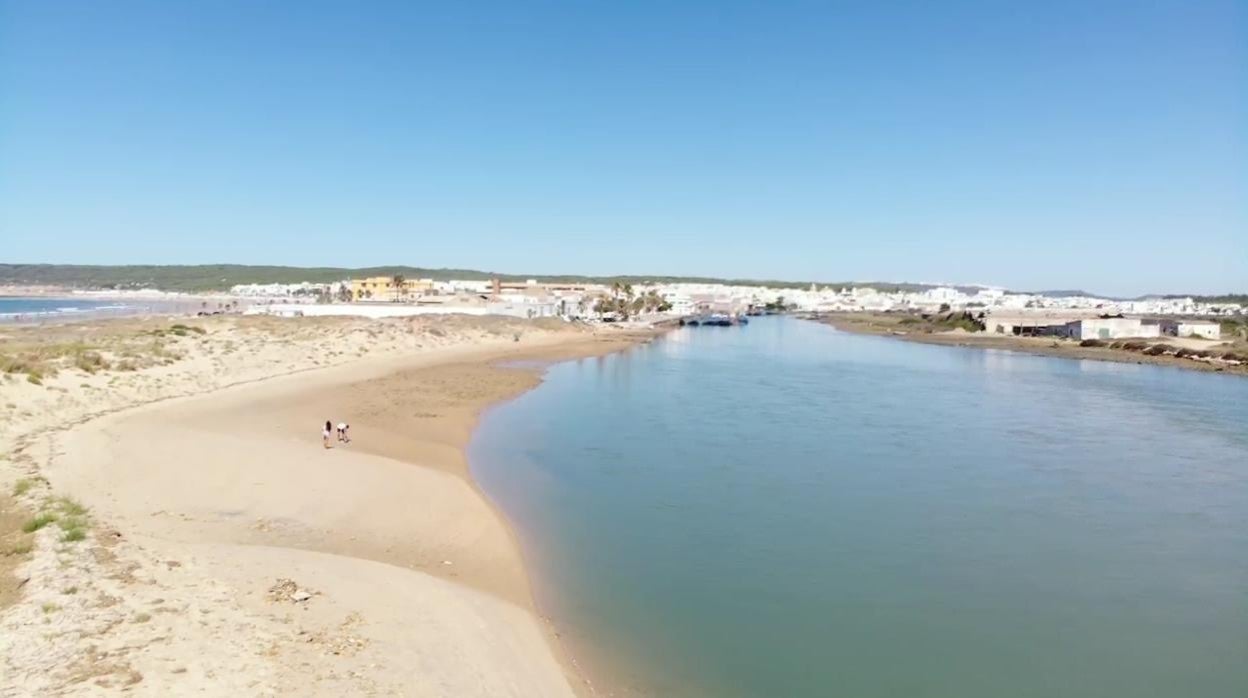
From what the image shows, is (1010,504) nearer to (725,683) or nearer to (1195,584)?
(1195,584)

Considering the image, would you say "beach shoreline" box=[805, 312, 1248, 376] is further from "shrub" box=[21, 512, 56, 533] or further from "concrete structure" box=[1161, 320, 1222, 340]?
"shrub" box=[21, 512, 56, 533]

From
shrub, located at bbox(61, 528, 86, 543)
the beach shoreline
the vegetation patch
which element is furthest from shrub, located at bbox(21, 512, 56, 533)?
the beach shoreline

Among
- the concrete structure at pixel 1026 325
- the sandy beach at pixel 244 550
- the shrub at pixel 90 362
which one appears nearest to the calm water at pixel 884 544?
the sandy beach at pixel 244 550

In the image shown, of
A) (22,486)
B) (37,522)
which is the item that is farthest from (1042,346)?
(37,522)

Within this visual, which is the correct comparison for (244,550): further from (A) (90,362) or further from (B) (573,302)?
(B) (573,302)

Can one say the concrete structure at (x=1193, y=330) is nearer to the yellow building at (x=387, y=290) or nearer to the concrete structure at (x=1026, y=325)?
the concrete structure at (x=1026, y=325)
